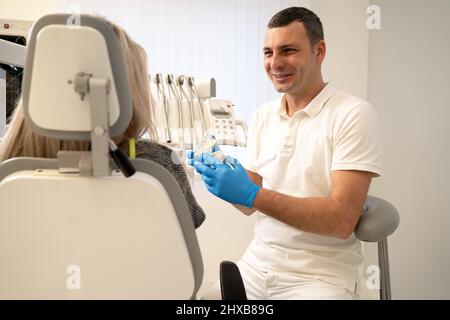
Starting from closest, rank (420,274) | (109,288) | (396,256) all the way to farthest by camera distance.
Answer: (109,288), (420,274), (396,256)

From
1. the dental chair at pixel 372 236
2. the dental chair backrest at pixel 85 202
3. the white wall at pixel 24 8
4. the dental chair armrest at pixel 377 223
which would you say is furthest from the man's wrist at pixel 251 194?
the white wall at pixel 24 8

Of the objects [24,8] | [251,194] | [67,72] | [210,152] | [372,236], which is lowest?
[372,236]

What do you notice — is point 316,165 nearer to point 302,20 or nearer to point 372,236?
point 372,236

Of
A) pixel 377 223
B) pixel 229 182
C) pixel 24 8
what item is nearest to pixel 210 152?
pixel 229 182

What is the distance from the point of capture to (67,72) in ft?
2.59

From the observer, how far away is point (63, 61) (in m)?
0.79

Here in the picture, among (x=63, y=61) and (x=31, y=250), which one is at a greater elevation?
(x=63, y=61)

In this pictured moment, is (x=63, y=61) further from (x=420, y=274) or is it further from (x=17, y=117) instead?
(x=420, y=274)

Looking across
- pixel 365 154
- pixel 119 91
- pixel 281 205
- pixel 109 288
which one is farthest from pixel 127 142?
pixel 365 154

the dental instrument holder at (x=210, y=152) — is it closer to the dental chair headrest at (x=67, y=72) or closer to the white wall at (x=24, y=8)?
the dental chair headrest at (x=67, y=72)

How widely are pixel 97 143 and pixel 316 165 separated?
2.89 ft

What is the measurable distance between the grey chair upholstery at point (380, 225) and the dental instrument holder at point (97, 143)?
0.79 m

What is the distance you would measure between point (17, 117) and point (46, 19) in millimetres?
334

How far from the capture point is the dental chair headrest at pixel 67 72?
0.78 m
